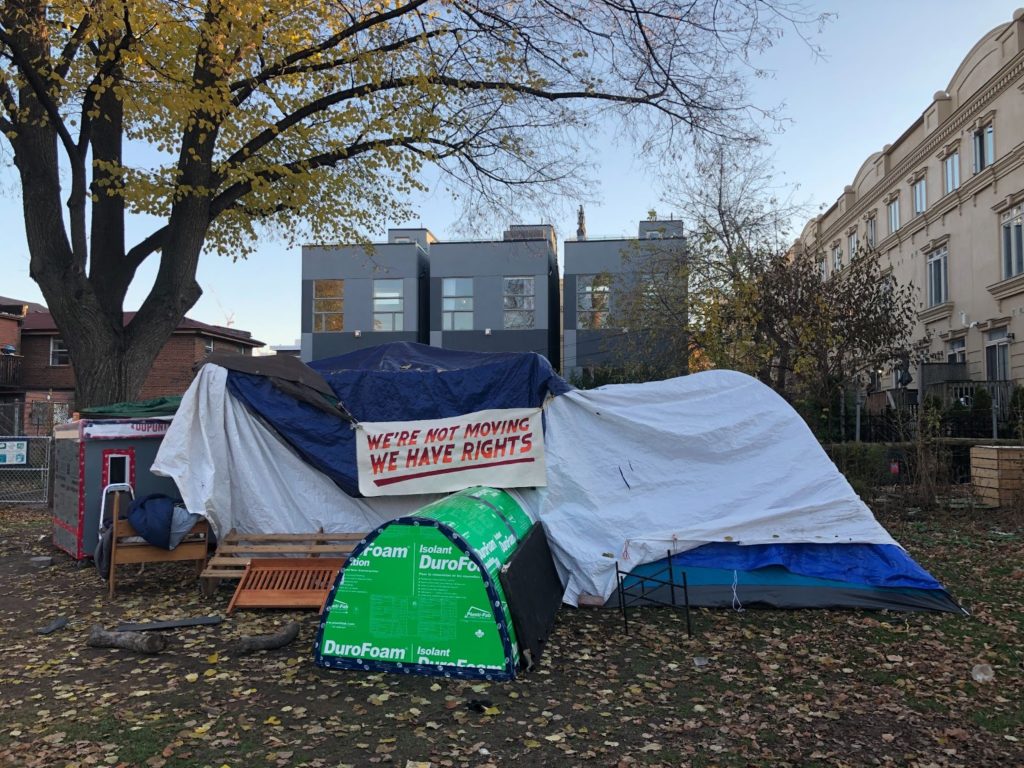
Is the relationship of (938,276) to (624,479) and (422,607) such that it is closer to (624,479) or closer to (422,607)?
(624,479)

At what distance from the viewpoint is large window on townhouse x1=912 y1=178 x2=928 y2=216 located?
1042 inches

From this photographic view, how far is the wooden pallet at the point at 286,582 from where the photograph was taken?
22.1ft

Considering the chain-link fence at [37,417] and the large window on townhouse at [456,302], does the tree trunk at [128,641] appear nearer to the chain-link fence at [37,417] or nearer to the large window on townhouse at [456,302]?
the chain-link fence at [37,417]

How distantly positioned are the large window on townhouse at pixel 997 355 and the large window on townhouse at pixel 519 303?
15280mm

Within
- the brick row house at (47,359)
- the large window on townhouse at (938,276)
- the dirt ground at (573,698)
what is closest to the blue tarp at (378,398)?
the dirt ground at (573,698)

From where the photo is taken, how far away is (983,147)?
22453 mm

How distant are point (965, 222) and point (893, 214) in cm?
644

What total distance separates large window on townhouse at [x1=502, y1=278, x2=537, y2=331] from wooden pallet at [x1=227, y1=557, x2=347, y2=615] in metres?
22.7

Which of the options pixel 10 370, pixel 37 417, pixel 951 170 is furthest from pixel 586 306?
pixel 10 370

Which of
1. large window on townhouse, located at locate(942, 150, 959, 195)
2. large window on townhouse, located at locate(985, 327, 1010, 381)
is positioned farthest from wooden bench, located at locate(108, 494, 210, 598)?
large window on townhouse, located at locate(942, 150, 959, 195)

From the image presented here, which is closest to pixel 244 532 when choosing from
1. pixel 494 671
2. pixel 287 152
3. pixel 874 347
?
pixel 494 671

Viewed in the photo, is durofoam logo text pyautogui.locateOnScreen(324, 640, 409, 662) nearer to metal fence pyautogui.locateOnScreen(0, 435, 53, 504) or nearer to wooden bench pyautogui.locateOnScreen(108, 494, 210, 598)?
wooden bench pyautogui.locateOnScreen(108, 494, 210, 598)

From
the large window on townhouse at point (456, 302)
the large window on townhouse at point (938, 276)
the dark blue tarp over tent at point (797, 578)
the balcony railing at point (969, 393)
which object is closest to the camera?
the dark blue tarp over tent at point (797, 578)

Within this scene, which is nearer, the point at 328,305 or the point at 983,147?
the point at 983,147
